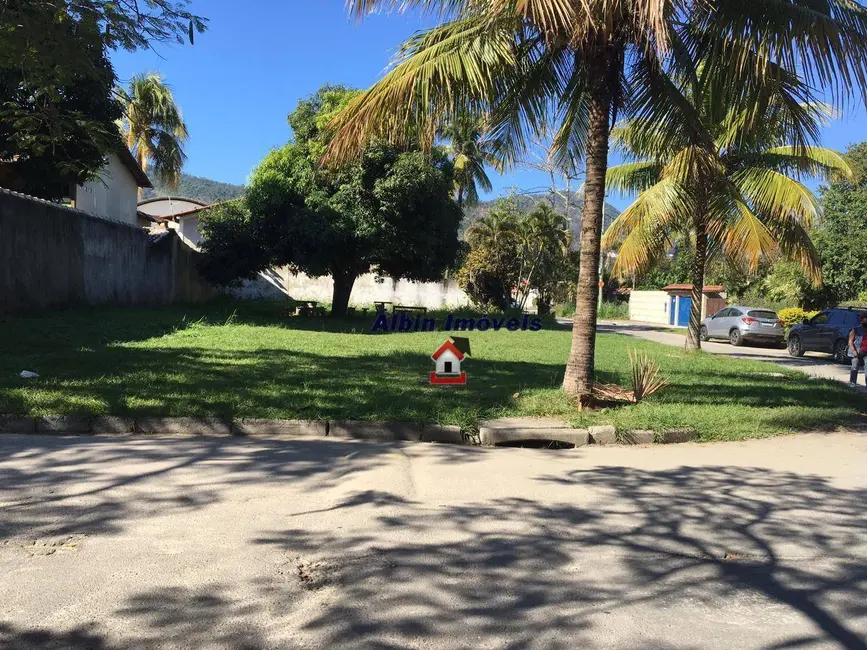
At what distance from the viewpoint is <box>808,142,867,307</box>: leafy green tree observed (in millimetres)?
23297

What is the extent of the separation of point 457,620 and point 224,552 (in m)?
1.51

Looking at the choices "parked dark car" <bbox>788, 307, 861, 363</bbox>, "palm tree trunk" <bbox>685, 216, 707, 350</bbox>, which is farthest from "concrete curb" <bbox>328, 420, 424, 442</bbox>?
"parked dark car" <bbox>788, 307, 861, 363</bbox>

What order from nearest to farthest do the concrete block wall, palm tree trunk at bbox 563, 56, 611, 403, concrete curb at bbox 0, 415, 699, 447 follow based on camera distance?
1. concrete curb at bbox 0, 415, 699, 447
2. palm tree trunk at bbox 563, 56, 611, 403
3. the concrete block wall

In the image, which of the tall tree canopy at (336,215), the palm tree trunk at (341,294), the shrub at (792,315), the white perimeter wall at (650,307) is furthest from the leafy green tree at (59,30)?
the white perimeter wall at (650,307)

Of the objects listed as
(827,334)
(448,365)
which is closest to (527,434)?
(448,365)

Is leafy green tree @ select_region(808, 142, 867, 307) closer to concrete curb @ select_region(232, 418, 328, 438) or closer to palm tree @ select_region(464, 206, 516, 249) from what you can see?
palm tree @ select_region(464, 206, 516, 249)

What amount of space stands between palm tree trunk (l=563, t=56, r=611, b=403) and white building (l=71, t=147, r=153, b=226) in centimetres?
2009

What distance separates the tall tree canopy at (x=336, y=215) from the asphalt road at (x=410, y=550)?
43.5ft

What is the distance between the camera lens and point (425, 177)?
19.3m

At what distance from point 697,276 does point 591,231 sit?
939 centimetres

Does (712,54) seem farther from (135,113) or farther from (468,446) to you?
(135,113)

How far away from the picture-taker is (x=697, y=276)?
16656mm

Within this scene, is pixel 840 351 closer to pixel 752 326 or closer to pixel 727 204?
pixel 752 326

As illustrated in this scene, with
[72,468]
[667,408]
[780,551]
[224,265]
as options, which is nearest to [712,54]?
[667,408]
